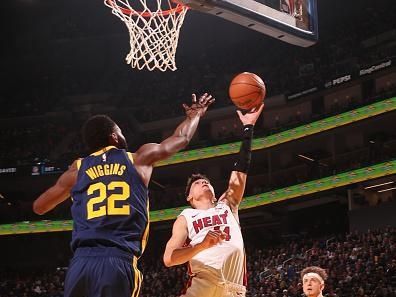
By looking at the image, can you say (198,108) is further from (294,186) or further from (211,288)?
(294,186)

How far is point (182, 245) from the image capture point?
4941 millimetres

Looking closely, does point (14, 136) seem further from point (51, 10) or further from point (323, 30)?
point (323, 30)

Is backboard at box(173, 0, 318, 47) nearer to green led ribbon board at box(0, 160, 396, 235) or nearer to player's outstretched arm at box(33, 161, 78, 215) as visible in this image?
player's outstretched arm at box(33, 161, 78, 215)

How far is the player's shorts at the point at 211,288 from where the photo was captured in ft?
15.6

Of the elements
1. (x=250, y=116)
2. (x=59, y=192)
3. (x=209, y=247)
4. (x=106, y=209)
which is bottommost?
(x=209, y=247)

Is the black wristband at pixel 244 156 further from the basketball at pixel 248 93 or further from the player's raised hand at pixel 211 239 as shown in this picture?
the player's raised hand at pixel 211 239

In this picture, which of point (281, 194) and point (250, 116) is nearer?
point (250, 116)

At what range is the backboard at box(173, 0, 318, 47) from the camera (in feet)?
21.0

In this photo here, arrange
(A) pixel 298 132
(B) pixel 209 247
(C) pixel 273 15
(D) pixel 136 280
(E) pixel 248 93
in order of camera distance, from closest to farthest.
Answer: (D) pixel 136 280 < (B) pixel 209 247 < (E) pixel 248 93 < (C) pixel 273 15 < (A) pixel 298 132

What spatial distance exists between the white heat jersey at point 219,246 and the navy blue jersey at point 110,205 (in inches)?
49.1

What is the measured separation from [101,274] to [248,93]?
2.85 m

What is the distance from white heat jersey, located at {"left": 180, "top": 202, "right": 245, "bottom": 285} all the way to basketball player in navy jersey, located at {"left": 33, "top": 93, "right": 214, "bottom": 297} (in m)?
1.24

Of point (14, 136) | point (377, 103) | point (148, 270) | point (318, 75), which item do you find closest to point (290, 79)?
point (318, 75)

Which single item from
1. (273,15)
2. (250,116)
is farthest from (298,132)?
(250,116)
